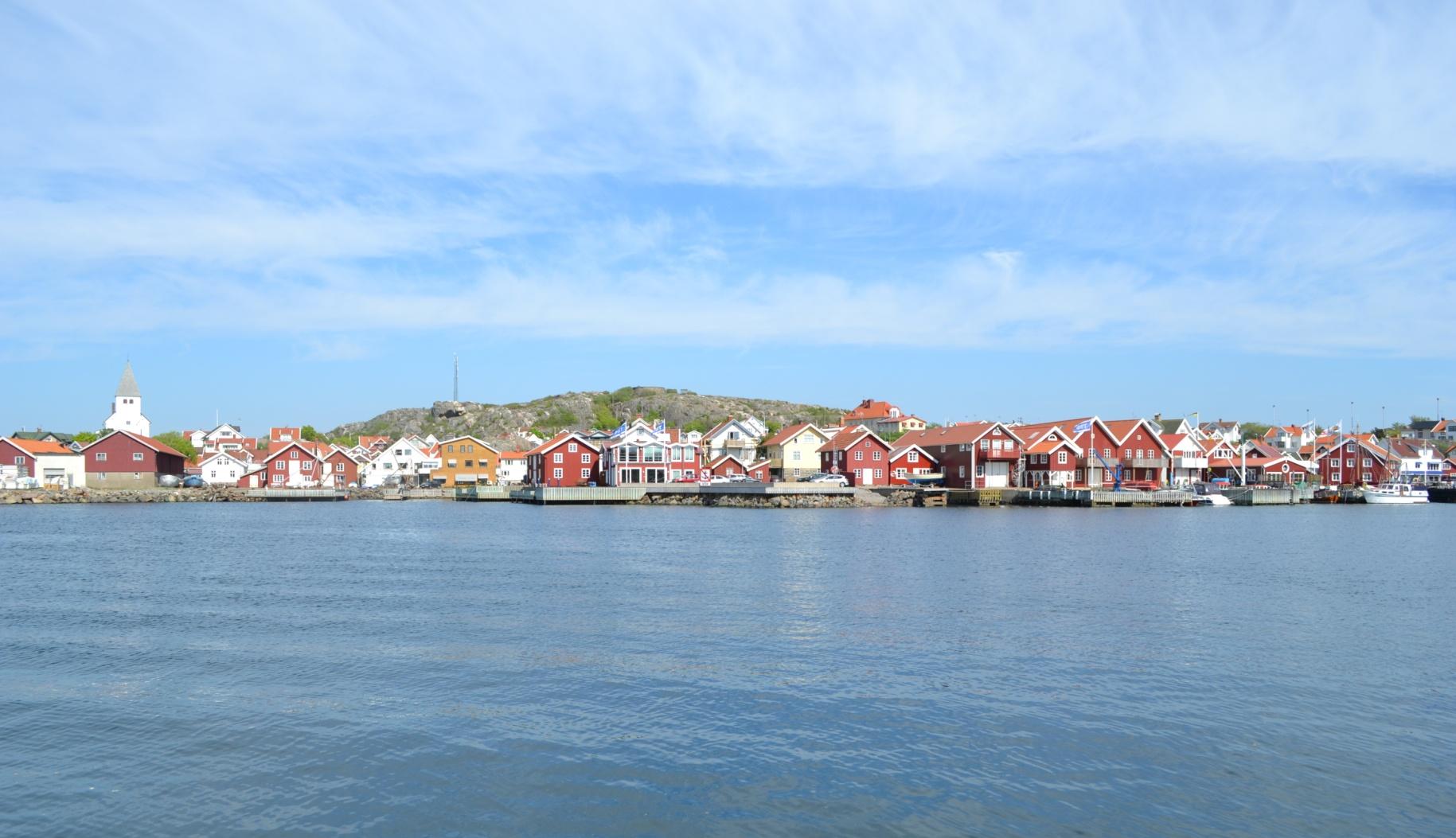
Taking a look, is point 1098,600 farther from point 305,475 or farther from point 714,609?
point 305,475

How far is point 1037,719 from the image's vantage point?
53.6 ft

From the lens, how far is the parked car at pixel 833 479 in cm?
8431

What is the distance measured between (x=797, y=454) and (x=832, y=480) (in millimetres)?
12901

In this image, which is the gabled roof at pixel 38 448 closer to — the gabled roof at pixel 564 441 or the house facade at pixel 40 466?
the house facade at pixel 40 466

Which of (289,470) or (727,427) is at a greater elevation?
(727,427)

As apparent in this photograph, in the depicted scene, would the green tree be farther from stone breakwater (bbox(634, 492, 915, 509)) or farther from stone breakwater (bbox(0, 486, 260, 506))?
stone breakwater (bbox(634, 492, 915, 509))

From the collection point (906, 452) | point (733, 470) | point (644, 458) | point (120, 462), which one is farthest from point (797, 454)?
point (120, 462)

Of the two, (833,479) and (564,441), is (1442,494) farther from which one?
(564,441)

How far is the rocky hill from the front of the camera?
7047 inches

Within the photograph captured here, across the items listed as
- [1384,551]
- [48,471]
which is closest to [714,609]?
[1384,551]

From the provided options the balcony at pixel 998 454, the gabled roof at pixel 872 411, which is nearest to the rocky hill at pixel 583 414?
the gabled roof at pixel 872 411

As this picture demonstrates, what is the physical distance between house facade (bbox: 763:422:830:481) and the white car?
873 centimetres

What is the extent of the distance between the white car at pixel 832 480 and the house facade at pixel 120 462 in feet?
206

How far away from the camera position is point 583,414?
7441 inches
